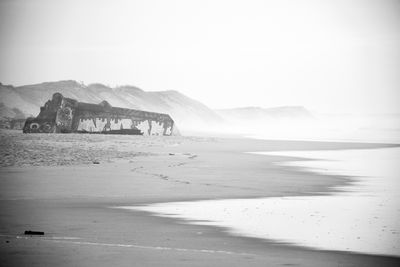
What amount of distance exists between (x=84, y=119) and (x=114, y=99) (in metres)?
51.2

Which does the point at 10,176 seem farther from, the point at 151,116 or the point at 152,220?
the point at 151,116

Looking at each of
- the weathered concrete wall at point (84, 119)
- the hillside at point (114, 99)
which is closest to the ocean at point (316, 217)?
the weathered concrete wall at point (84, 119)

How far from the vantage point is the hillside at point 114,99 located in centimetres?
5416

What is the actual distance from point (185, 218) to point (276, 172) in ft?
24.5

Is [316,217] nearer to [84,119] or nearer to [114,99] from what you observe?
[84,119]

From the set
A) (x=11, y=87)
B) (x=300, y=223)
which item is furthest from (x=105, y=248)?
(x=11, y=87)

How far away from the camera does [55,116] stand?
3189 centimetres

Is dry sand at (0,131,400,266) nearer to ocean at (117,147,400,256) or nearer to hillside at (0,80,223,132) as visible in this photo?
ocean at (117,147,400,256)

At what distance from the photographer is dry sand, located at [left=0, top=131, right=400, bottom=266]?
570cm

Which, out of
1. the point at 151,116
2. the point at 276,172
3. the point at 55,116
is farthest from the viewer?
the point at 151,116

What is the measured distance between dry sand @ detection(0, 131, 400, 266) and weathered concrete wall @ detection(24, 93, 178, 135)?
13771 mm

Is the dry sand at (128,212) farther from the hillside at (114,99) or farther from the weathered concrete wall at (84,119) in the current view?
the hillside at (114,99)

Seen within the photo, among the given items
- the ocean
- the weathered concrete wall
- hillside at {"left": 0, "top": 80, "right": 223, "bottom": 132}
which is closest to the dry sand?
the ocean

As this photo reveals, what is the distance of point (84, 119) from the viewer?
3278 centimetres
